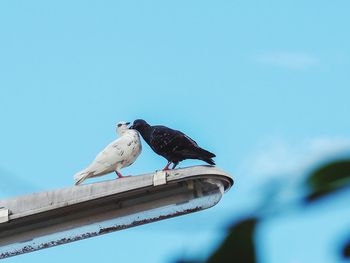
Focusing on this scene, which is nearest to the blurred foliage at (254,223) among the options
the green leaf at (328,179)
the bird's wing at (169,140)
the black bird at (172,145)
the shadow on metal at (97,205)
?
the green leaf at (328,179)

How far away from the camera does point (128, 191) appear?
8.52m

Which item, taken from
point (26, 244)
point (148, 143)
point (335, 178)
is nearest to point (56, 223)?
point (26, 244)

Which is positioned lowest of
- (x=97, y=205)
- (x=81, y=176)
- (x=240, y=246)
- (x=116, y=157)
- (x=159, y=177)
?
(x=240, y=246)

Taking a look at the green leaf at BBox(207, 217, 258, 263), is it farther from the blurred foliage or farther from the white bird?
the white bird

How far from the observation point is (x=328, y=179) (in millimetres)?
814

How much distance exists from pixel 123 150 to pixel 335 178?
9.30m

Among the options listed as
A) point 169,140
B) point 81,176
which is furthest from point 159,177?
point 169,140

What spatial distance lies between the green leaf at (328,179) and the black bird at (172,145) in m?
8.24

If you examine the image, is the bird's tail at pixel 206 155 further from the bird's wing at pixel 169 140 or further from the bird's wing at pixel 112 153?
the bird's wing at pixel 112 153

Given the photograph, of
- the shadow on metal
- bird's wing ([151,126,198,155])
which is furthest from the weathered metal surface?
bird's wing ([151,126,198,155])

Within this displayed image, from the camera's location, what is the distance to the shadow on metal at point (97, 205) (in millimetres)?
8445

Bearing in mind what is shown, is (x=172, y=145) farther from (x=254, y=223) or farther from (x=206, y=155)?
(x=254, y=223)

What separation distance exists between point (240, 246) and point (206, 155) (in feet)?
27.9

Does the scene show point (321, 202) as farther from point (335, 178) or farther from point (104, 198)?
point (104, 198)
